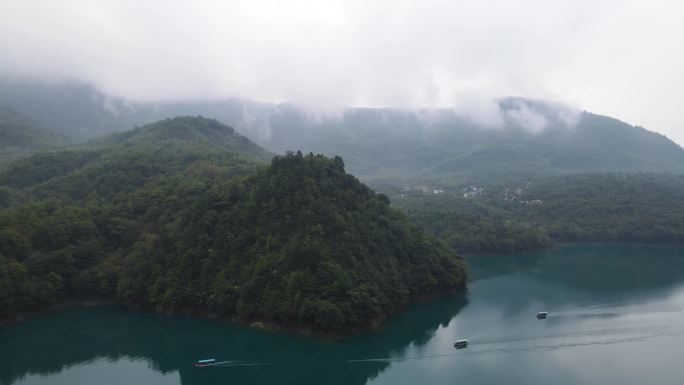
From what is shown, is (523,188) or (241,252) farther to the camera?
(523,188)

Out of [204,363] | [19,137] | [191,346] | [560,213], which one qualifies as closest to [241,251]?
[191,346]

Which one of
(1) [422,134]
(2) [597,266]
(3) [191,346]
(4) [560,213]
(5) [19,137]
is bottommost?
(3) [191,346]

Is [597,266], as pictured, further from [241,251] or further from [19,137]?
[19,137]

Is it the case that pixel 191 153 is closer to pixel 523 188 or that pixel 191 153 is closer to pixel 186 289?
pixel 186 289

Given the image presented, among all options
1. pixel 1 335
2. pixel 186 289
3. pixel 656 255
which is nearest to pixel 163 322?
pixel 186 289

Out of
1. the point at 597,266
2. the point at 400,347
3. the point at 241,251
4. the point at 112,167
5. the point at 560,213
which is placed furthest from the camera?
the point at 560,213

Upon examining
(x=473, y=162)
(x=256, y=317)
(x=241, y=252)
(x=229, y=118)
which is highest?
(x=229, y=118)

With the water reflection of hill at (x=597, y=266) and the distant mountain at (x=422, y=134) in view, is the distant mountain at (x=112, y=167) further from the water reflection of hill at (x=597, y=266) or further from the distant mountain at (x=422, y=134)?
the distant mountain at (x=422, y=134)
